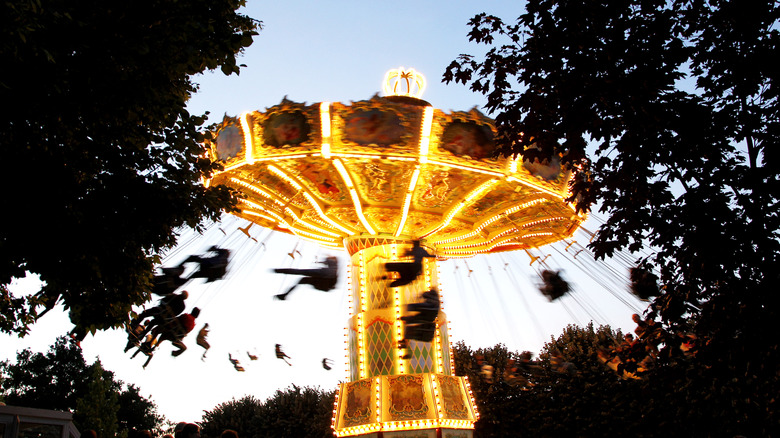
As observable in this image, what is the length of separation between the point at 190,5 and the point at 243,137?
5154mm

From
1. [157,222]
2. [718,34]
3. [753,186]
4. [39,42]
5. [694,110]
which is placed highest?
[718,34]

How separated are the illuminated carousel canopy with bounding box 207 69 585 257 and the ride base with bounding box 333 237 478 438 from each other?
0.96 m

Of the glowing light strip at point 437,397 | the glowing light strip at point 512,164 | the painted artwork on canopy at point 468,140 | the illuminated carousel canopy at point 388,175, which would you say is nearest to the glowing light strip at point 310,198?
the illuminated carousel canopy at point 388,175

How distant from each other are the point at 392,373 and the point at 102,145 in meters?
7.28

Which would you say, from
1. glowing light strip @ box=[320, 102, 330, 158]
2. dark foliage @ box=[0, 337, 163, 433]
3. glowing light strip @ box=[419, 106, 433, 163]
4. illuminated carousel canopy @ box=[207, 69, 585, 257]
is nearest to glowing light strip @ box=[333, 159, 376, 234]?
illuminated carousel canopy @ box=[207, 69, 585, 257]

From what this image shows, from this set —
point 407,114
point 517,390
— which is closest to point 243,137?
point 407,114

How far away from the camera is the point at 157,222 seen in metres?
6.30

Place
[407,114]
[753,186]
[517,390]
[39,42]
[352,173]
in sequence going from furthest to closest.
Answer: [517,390]
[352,173]
[407,114]
[753,186]
[39,42]

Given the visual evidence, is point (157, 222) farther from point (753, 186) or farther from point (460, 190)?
point (460, 190)

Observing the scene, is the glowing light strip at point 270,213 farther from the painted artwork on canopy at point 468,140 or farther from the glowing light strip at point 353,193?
the painted artwork on canopy at point 468,140

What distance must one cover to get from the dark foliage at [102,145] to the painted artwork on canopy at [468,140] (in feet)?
15.3

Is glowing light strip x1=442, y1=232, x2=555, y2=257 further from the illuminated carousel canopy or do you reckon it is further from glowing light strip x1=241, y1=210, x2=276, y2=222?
glowing light strip x1=241, y1=210, x2=276, y2=222

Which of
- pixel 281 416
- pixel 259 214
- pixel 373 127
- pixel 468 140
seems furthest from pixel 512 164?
pixel 281 416

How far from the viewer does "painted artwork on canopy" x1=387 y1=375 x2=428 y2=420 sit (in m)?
11.3
